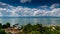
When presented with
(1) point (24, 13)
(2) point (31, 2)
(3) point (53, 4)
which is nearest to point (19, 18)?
(1) point (24, 13)

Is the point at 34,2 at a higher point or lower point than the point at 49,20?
higher

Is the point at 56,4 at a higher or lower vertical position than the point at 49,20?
higher

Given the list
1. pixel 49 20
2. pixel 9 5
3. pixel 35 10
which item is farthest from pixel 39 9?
pixel 9 5

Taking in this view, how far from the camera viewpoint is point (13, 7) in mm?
4980

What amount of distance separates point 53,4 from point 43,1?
0.97ft

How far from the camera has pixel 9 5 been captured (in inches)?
196

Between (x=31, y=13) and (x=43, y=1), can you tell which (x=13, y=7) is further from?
(x=43, y=1)

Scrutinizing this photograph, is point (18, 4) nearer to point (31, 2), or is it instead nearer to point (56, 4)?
point (31, 2)

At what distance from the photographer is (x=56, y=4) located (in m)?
5.07

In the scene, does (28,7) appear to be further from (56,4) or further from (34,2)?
(56,4)

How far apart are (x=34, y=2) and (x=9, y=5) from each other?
2.30 ft

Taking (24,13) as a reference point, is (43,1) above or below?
above

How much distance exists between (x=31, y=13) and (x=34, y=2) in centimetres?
32

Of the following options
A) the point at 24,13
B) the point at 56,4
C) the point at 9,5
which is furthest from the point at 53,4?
the point at 9,5
